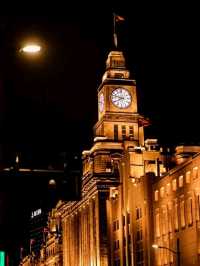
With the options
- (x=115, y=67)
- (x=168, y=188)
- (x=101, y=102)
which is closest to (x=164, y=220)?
(x=168, y=188)

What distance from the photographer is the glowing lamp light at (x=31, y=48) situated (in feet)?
54.6

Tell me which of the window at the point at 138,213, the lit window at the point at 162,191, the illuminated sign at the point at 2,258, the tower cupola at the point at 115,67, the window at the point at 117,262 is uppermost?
the tower cupola at the point at 115,67

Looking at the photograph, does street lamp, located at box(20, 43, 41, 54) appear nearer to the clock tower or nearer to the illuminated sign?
the illuminated sign

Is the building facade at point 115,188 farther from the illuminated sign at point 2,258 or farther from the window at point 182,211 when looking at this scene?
the illuminated sign at point 2,258

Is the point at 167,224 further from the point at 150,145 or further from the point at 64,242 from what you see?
the point at 64,242

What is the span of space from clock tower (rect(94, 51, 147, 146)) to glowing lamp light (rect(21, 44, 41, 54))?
113m

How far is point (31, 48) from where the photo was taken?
55.0 ft

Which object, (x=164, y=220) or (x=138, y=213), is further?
(x=138, y=213)

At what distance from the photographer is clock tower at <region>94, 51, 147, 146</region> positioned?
130625 mm

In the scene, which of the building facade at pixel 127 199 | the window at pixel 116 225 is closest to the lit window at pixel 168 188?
the building facade at pixel 127 199

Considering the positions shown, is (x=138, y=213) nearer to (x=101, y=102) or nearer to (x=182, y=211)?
(x=182, y=211)

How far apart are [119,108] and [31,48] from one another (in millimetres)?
115035

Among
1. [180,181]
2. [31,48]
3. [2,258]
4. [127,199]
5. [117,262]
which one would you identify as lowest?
[2,258]

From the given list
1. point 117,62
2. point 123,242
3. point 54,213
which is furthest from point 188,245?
point 54,213
